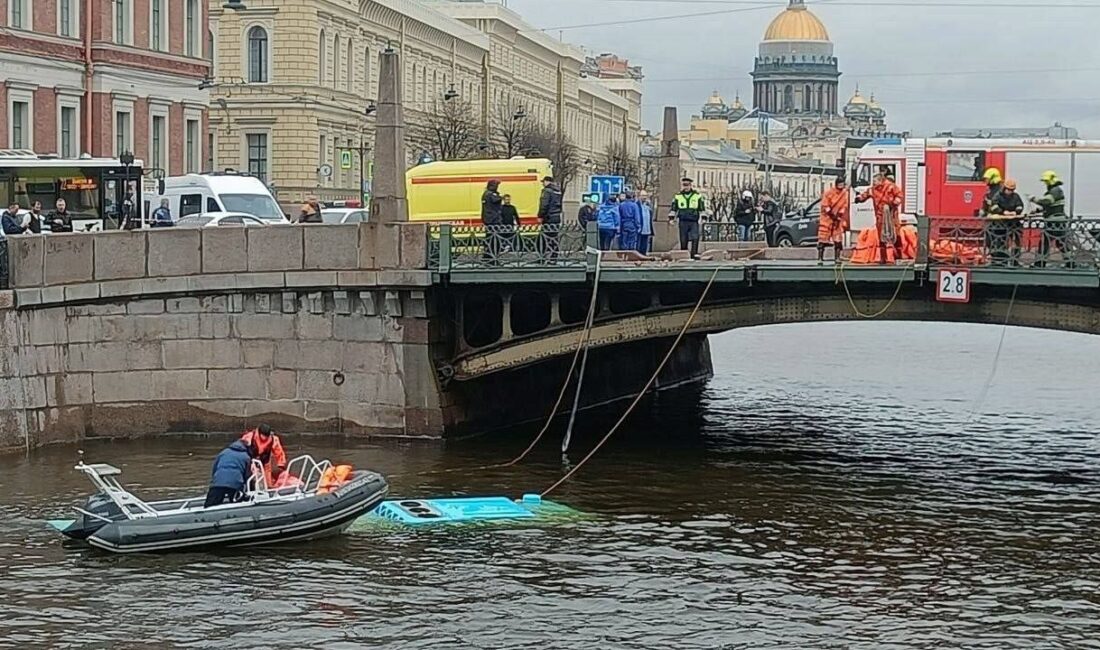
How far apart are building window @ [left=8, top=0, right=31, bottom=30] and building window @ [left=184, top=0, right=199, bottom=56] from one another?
29.8 feet

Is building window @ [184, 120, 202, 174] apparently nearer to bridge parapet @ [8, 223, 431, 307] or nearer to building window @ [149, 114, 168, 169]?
building window @ [149, 114, 168, 169]

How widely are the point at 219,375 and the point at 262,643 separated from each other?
1282 centimetres

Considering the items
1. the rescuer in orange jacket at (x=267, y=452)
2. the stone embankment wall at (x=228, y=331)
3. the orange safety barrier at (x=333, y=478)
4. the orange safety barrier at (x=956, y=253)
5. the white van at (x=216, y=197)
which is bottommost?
the orange safety barrier at (x=333, y=478)

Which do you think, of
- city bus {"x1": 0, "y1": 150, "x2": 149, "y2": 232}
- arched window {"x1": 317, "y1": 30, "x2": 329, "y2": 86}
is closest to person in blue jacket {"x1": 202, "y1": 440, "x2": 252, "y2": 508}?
city bus {"x1": 0, "y1": 150, "x2": 149, "y2": 232}

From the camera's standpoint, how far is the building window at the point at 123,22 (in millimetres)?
55562

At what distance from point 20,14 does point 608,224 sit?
2372cm

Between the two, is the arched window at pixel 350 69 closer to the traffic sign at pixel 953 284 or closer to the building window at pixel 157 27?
the building window at pixel 157 27

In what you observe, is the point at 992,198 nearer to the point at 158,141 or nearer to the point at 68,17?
the point at 68,17

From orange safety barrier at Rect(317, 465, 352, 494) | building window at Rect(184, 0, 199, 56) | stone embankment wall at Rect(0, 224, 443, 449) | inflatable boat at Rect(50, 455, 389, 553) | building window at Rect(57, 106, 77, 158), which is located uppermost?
building window at Rect(184, 0, 199, 56)

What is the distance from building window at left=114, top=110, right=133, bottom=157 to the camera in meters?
56.5

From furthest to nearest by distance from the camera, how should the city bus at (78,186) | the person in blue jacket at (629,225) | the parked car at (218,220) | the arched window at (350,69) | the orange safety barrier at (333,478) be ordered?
1. the arched window at (350,69)
2. the city bus at (78,186)
3. the parked car at (218,220)
4. the person in blue jacket at (629,225)
5. the orange safety barrier at (333,478)

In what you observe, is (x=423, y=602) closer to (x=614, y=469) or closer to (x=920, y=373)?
(x=614, y=469)

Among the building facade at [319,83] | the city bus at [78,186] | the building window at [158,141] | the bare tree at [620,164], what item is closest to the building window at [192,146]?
the building window at [158,141]

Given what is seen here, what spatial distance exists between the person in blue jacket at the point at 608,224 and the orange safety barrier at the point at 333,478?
963cm
